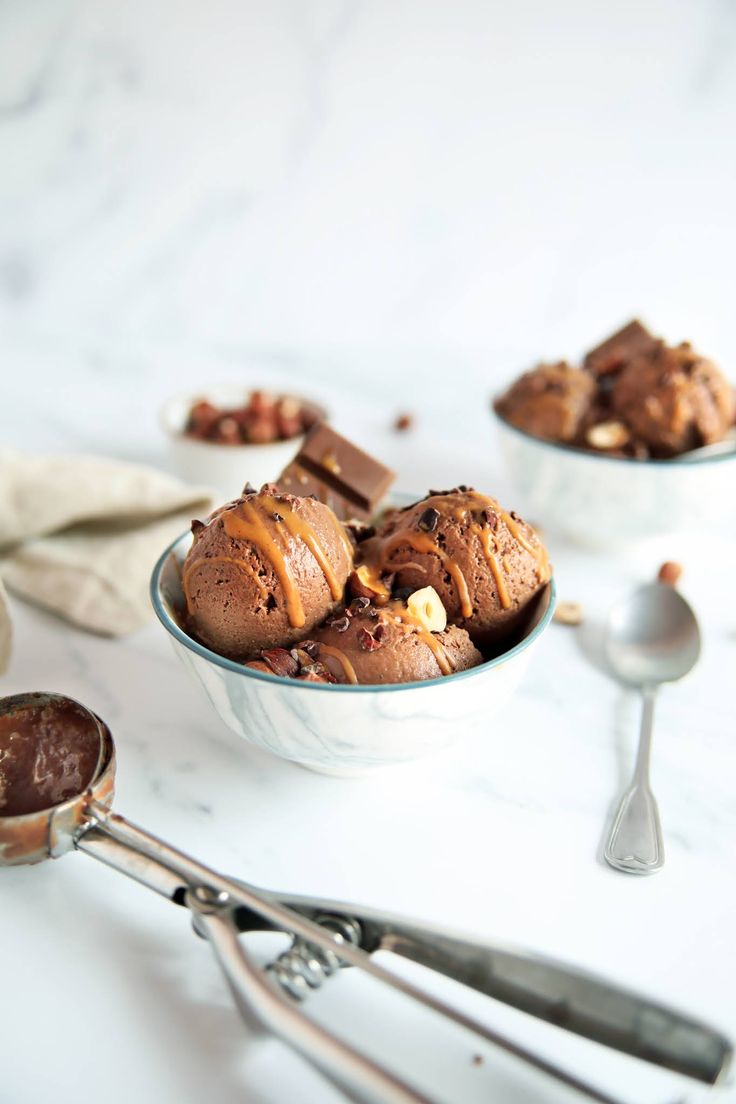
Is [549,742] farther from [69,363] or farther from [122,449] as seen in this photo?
[69,363]

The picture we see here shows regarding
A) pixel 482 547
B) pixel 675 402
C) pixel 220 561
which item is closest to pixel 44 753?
pixel 220 561

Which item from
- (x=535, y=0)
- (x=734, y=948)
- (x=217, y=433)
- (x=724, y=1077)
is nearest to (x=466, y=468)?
(x=217, y=433)

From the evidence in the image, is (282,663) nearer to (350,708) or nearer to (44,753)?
(350,708)

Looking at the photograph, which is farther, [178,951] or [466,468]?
[466,468]

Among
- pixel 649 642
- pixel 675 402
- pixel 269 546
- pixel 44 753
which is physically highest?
pixel 675 402

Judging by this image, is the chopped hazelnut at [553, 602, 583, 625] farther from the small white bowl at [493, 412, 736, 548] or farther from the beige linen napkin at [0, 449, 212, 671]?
the beige linen napkin at [0, 449, 212, 671]

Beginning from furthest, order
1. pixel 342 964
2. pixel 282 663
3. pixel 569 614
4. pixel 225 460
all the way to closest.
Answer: pixel 225 460, pixel 569 614, pixel 282 663, pixel 342 964

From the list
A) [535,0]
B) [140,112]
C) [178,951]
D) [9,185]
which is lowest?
[178,951]
